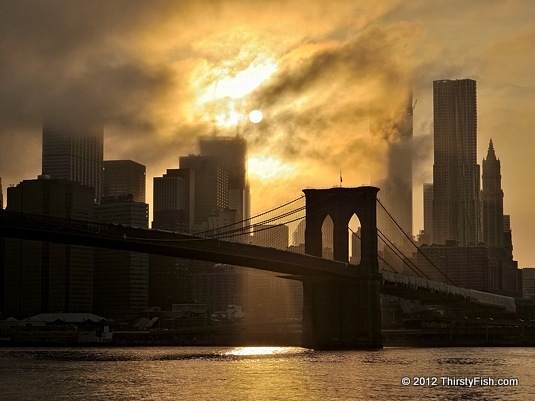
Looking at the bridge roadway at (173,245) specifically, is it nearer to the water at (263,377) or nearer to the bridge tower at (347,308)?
the bridge tower at (347,308)

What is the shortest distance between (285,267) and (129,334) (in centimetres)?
8463

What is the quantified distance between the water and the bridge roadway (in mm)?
9173

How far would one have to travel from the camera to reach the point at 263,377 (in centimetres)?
8075

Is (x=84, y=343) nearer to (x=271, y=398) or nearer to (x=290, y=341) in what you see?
(x=290, y=341)

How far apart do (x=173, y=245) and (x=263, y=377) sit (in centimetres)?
2847

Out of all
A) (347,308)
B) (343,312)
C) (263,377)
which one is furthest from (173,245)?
(263,377)

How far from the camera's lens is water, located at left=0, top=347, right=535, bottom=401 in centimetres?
6781

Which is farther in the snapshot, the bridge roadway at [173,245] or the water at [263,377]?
the bridge roadway at [173,245]

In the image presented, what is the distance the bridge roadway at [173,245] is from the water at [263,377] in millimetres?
9173

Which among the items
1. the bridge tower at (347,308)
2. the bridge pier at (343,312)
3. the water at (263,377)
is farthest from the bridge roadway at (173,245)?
the water at (263,377)

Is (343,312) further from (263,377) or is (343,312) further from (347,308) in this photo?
(263,377)

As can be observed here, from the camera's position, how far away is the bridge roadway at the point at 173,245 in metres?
97.1

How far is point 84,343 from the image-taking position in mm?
182125

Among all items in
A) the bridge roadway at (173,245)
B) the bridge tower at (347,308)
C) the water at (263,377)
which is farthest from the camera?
the bridge tower at (347,308)
